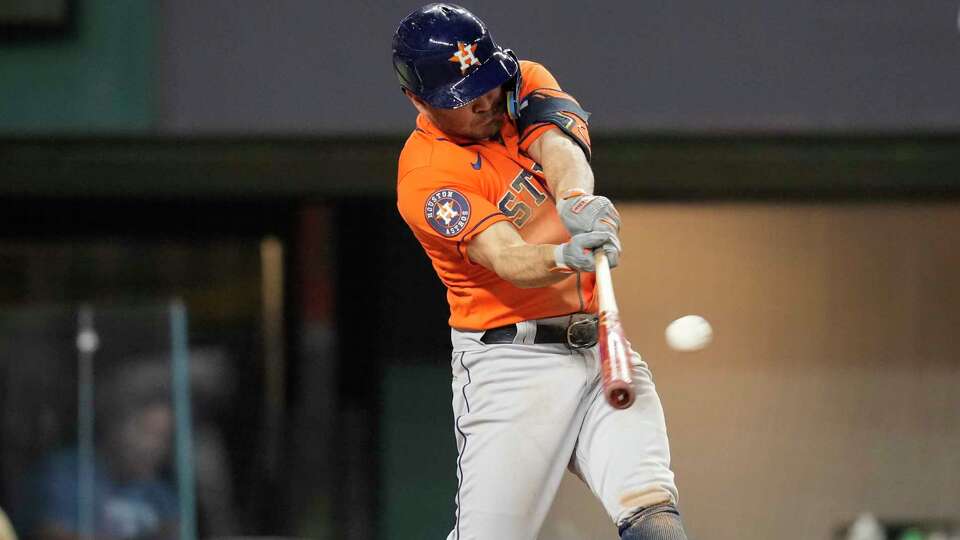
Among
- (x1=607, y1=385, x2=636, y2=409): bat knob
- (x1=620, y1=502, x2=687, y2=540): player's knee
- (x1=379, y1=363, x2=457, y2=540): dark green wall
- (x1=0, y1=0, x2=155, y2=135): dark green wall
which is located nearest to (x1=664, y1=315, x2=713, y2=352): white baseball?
(x1=607, y1=385, x2=636, y2=409): bat knob

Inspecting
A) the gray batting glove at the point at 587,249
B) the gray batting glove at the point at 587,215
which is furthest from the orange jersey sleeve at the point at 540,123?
the gray batting glove at the point at 587,249

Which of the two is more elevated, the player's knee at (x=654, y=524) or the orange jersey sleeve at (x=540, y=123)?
the orange jersey sleeve at (x=540, y=123)

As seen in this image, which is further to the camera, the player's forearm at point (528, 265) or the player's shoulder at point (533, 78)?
the player's shoulder at point (533, 78)

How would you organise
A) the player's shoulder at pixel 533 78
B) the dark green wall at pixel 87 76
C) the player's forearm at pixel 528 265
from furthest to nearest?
the dark green wall at pixel 87 76 → the player's shoulder at pixel 533 78 → the player's forearm at pixel 528 265

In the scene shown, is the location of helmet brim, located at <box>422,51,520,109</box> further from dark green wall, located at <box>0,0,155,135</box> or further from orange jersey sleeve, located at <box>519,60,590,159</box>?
dark green wall, located at <box>0,0,155,135</box>

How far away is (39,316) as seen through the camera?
6895 millimetres

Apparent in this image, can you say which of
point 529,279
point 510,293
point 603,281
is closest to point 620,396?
point 603,281

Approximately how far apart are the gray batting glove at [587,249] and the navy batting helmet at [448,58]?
22.3 inches

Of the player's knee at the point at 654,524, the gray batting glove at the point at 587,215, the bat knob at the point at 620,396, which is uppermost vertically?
the gray batting glove at the point at 587,215

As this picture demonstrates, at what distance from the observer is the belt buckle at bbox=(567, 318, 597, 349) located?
3621 mm

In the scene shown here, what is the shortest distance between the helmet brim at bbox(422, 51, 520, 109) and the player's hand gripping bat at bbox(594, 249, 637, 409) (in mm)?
610

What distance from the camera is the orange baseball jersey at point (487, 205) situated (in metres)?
3.62

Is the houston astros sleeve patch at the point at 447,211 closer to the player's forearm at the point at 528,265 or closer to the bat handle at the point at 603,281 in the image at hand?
the player's forearm at the point at 528,265

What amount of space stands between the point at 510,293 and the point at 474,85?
0.55 metres
